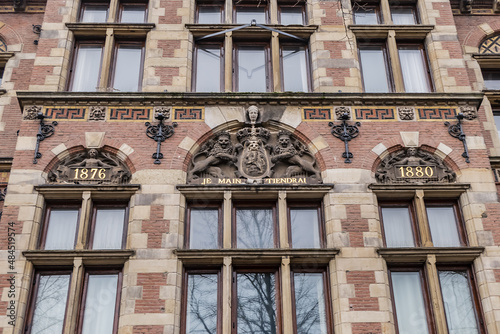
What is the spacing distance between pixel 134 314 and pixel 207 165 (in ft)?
12.9

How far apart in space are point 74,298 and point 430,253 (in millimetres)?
7630

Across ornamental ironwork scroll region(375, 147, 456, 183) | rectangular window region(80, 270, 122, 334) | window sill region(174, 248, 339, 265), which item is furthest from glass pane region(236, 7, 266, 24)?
rectangular window region(80, 270, 122, 334)

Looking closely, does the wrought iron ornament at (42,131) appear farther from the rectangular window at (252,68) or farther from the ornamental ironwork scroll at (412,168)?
the ornamental ironwork scroll at (412,168)

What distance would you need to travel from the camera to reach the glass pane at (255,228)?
14328mm

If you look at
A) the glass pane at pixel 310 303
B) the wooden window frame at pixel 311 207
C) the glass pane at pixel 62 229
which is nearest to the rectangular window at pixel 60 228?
the glass pane at pixel 62 229

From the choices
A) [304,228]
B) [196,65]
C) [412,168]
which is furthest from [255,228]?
[196,65]

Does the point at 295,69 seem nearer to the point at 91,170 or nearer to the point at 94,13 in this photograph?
the point at 94,13

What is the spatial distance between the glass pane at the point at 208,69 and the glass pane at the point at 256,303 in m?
5.26

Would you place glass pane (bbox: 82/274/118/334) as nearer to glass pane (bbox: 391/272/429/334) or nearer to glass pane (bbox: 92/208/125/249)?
glass pane (bbox: 92/208/125/249)

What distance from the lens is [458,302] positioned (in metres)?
13.7

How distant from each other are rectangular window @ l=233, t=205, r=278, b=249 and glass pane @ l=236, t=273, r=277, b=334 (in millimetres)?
740

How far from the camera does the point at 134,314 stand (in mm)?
12953

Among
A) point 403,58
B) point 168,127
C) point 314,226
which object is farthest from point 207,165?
point 403,58

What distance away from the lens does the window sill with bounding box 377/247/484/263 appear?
1387 centimetres
